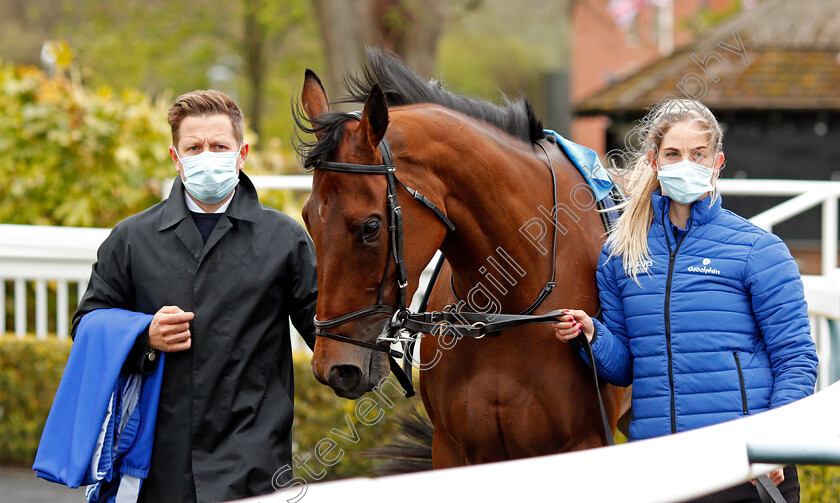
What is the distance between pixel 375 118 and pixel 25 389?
4096mm

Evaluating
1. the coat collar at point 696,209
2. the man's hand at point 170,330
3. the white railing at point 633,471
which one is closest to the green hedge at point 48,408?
the man's hand at point 170,330

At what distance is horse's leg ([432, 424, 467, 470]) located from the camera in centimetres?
304

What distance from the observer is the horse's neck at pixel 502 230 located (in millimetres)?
2674

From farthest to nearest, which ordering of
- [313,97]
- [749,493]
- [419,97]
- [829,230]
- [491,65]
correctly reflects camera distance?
[491,65]
[829,230]
[419,97]
[313,97]
[749,493]

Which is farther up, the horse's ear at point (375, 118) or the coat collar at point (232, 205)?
the horse's ear at point (375, 118)

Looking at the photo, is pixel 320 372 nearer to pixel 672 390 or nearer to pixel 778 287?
pixel 672 390

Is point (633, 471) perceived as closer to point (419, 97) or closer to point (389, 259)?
point (389, 259)

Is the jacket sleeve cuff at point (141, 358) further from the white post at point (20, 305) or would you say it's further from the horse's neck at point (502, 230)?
the white post at point (20, 305)

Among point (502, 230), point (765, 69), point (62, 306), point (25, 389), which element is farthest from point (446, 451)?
point (765, 69)

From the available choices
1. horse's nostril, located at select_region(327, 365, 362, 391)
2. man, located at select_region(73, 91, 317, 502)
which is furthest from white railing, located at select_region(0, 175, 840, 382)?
horse's nostril, located at select_region(327, 365, 362, 391)

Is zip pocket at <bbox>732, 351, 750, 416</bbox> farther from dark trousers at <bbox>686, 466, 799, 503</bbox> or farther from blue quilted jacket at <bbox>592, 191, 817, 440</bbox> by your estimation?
dark trousers at <bbox>686, 466, 799, 503</bbox>

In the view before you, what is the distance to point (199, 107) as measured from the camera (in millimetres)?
2705

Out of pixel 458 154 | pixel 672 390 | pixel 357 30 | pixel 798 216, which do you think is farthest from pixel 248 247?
pixel 798 216

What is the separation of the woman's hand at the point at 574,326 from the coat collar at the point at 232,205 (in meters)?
1.05
